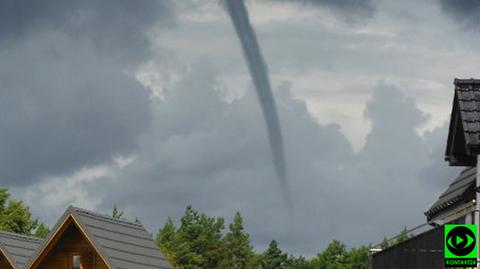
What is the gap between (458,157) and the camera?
31.6m

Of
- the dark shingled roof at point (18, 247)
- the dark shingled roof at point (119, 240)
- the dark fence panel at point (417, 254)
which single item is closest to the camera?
the dark fence panel at point (417, 254)

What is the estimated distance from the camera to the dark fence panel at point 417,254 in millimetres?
28484

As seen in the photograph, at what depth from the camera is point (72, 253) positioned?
53781 mm

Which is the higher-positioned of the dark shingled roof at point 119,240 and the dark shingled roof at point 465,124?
the dark shingled roof at point 119,240

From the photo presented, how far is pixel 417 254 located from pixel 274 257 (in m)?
147

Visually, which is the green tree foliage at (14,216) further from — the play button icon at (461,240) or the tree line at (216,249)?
the play button icon at (461,240)

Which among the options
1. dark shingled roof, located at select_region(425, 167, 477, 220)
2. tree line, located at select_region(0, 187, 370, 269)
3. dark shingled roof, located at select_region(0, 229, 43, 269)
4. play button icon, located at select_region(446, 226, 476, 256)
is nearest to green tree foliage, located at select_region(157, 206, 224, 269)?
tree line, located at select_region(0, 187, 370, 269)

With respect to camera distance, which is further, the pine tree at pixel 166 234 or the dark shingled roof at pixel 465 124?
the pine tree at pixel 166 234

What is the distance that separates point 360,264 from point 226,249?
61.9 ft

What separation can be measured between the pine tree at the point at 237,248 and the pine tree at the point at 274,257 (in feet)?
59.8

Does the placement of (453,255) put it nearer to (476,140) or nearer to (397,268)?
(476,140)

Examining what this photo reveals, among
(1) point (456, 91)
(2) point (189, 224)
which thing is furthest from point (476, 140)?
(2) point (189, 224)

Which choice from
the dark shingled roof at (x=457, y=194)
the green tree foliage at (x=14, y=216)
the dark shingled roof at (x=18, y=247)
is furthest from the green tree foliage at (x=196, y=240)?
the dark shingled roof at (x=457, y=194)

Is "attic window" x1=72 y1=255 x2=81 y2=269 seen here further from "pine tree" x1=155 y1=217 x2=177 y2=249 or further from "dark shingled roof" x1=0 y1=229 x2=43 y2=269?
"pine tree" x1=155 y1=217 x2=177 y2=249
